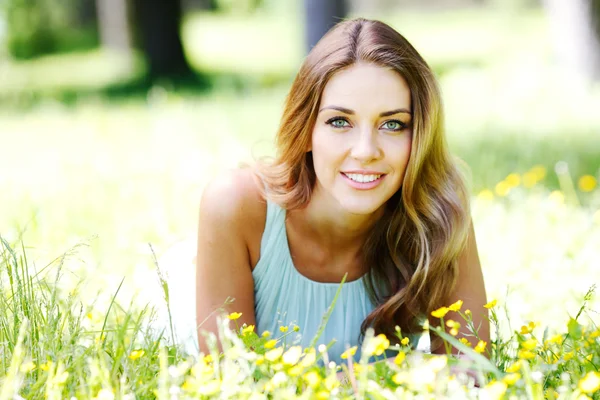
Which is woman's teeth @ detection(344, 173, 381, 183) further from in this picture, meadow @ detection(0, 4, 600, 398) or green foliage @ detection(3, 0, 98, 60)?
green foliage @ detection(3, 0, 98, 60)

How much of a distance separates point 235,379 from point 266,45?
1570cm

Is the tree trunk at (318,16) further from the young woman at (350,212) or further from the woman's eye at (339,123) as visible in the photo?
the woman's eye at (339,123)

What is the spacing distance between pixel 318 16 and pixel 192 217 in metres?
4.25

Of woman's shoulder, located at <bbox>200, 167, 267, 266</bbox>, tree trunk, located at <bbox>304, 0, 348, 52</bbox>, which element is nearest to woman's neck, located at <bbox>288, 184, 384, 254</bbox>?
woman's shoulder, located at <bbox>200, 167, 267, 266</bbox>

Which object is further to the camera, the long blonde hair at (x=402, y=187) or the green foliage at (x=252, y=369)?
the long blonde hair at (x=402, y=187)

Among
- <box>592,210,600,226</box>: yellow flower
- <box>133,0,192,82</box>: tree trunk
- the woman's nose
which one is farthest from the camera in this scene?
<box>133,0,192,82</box>: tree trunk

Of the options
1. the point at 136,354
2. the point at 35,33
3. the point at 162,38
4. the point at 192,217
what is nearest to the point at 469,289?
the point at 136,354

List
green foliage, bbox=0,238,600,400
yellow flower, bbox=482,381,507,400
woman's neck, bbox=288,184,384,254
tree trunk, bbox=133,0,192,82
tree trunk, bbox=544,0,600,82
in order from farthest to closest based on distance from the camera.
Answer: tree trunk, bbox=133,0,192,82
tree trunk, bbox=544,0,600,82
woman's neck, bbox=288,184,384,254
green foliage, bbox=0,238,600,400
yellow flower, bbox=482,381,507,400

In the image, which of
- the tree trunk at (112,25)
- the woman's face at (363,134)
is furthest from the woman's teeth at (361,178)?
the tree trunk at (112,25)

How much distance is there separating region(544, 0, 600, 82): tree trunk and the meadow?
9.9 inches

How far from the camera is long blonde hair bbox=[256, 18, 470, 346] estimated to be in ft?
8.70

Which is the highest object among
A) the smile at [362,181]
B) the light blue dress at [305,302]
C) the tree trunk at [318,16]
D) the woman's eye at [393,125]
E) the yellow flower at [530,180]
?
the tree trunk at [318,16]

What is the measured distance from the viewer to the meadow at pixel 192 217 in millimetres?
2133

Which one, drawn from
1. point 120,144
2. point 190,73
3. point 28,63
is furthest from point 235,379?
point 28,63
